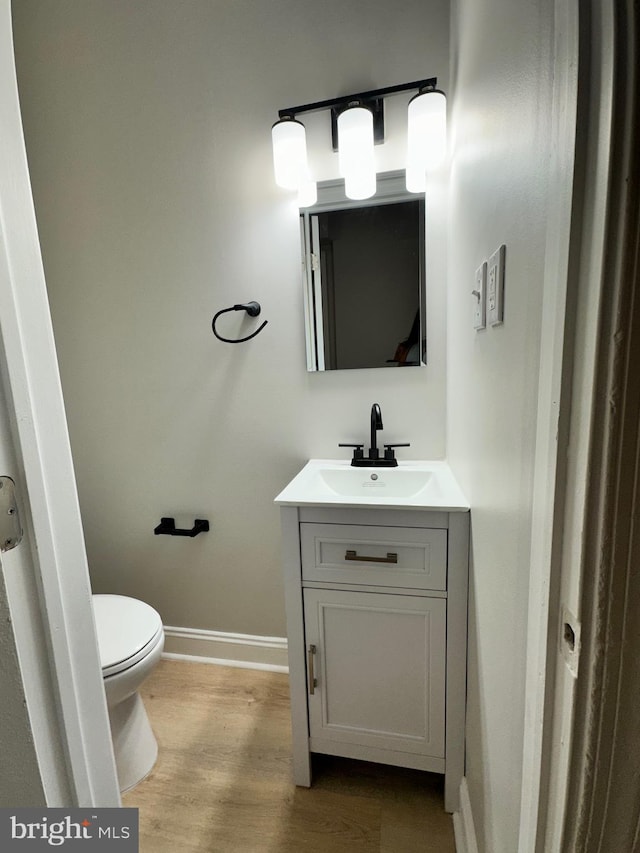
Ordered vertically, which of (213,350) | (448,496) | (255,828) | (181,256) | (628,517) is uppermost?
(181,256)

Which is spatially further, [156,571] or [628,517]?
[156,571]

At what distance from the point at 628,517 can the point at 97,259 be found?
6.18ft

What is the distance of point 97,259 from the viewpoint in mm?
1610

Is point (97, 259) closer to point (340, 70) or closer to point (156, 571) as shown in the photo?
point (340, 70)

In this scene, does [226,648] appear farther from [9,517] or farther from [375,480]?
[9,517]

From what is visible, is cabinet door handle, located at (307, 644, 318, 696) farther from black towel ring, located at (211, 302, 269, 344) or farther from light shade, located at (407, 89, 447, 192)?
light shade, located at (407, 89, 447, 192)

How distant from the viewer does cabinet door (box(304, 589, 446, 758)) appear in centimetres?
108

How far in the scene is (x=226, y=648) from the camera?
5.68 ft

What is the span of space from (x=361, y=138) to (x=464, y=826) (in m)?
1.95

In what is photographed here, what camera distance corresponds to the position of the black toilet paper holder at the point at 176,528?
166cm

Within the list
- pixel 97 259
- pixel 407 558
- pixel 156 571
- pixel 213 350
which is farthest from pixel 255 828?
pixel 97 259

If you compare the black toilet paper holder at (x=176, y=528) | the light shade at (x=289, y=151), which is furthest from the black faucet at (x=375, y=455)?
the light shade at (x=289, y=151)

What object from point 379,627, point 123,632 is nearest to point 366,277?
point 379,627

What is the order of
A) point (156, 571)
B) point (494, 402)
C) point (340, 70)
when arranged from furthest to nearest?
point (156, 571) → point (340, 70) → point (494, 402)
